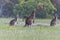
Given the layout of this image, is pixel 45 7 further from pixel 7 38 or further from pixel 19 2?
pixel 7 38

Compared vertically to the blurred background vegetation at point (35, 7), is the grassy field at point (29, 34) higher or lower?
lower

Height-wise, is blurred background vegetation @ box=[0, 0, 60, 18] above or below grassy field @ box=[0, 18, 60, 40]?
above

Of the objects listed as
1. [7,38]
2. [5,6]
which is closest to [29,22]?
[7,38]

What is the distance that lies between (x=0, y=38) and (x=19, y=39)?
0.39 meters

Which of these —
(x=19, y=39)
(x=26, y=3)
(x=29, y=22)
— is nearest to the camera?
(x=19, y=39)

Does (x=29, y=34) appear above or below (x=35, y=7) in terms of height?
below

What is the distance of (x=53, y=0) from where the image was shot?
45.6 feet

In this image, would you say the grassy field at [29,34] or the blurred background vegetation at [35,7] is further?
the blurred background vegetation at [35,7]

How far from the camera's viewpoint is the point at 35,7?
13477mm

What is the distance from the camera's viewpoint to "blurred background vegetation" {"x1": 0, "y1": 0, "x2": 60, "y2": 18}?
13102mm

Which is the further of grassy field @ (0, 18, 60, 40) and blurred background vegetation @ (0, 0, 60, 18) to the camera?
blurred background vegetation @ (0, 0, 60, 18)

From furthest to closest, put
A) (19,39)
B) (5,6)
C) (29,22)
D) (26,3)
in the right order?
(5,6) → (26,3) → (29,22) → (19,39)

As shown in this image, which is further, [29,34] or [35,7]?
[35,7]

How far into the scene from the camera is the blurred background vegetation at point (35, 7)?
1310cm
